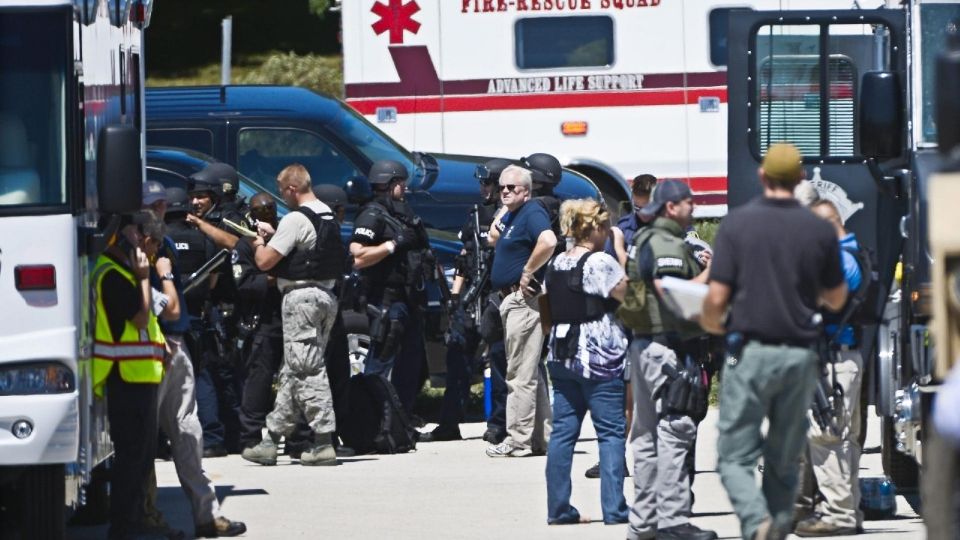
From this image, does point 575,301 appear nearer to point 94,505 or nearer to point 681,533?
point 681,533

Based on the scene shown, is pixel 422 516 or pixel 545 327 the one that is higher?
pixel 545 327

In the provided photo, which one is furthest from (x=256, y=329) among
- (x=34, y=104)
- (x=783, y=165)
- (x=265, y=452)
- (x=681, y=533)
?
(x=783, y=165)

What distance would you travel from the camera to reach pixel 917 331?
30.2 ft

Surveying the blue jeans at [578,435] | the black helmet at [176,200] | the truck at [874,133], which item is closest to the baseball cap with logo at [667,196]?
the blue jeans at [578,435]

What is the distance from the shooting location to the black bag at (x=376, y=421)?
493 inches

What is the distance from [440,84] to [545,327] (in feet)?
29.0

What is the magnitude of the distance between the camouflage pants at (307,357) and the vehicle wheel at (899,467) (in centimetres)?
336

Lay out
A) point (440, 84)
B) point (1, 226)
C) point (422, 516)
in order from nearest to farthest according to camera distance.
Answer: point (1, 226)
point (422, 516)
point (440, 84)

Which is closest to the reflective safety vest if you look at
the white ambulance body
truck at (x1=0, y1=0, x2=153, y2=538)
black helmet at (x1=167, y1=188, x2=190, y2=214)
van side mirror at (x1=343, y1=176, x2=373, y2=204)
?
truck at (x1=0, y1=0, x2=153, y2=538)

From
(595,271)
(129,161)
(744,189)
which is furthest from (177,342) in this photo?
(744,189)

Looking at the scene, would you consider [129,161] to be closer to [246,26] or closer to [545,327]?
[545,327]

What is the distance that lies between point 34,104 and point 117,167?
1.38 feet

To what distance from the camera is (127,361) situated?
8.63m

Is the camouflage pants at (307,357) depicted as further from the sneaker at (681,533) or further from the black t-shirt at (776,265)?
the black t-shirt at (776,265)
